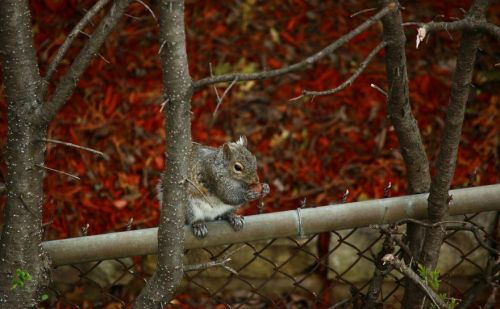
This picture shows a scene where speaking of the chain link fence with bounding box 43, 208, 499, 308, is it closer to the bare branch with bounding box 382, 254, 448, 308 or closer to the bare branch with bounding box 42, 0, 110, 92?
the bare branch with bounding box 382, 254, 448, 308

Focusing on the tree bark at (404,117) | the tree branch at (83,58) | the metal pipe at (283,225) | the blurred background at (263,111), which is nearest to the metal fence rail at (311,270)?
the metal pipe at (283,225)

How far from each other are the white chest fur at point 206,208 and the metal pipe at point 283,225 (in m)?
0.48

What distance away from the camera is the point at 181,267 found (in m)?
1.95

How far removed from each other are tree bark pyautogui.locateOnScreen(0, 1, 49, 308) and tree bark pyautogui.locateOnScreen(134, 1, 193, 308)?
0.37 m

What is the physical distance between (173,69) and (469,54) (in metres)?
0.97

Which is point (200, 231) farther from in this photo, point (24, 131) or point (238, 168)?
point (238, 168)

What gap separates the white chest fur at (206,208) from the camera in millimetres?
2756

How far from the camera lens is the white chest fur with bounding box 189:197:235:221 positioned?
2756 millimetres

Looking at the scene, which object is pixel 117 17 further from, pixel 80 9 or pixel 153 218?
pixel 80 9

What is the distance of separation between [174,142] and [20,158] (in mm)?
486

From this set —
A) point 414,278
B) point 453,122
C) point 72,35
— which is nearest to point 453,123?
point 453,122

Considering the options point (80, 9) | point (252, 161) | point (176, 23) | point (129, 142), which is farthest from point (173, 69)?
point (80, 9)

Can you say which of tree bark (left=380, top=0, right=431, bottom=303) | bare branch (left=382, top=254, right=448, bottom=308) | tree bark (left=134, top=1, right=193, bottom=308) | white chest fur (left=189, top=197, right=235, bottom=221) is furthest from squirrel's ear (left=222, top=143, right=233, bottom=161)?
bare branch (left=382, top=254, right=448, bottom=308)

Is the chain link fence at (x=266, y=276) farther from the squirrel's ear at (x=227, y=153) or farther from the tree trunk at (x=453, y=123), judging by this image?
the tree trunk at (x=453, y=123)
